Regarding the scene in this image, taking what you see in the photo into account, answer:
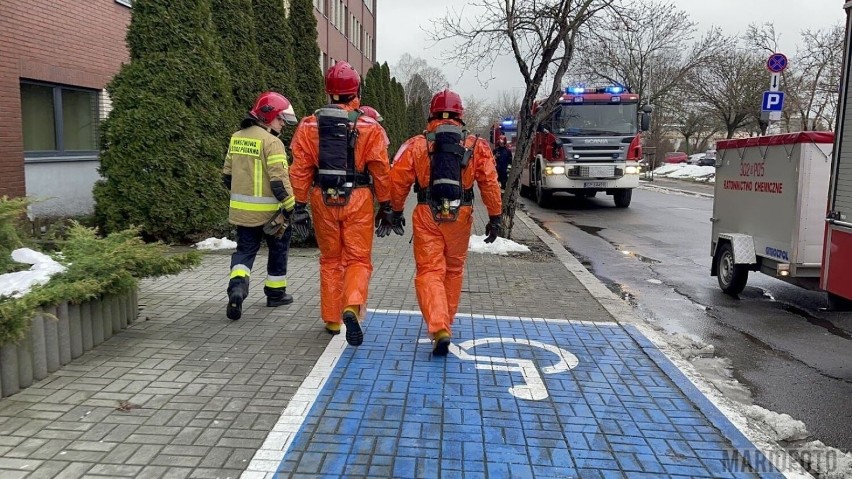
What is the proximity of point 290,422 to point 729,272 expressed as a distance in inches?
254

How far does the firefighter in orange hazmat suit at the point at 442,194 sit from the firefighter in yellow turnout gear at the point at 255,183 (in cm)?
107

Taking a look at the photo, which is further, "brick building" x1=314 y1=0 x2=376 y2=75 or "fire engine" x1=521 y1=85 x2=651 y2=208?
"brick building" x1=314 y1=0 x2=376 y2=75

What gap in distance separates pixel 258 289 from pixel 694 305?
16.4 ft

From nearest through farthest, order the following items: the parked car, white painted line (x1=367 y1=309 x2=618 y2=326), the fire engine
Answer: white painted line (x1=367 y1=309 x2=618 y2=326), the fire engine, the parked car

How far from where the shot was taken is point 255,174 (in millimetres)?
5641

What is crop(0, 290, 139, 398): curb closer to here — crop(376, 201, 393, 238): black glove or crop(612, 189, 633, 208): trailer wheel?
crop(376, 201, 393, 238): black glove

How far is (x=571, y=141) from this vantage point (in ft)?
61.8

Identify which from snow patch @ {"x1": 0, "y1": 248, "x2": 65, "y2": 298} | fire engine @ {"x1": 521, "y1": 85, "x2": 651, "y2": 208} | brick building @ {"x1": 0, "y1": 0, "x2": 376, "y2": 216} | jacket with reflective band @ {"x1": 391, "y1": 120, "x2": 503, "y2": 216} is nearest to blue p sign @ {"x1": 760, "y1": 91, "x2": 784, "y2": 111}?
fire engine @ {"x1": 521, "y1": 85, "x2": 651, "y2": 208}

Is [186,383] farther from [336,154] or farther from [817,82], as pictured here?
[817,82]

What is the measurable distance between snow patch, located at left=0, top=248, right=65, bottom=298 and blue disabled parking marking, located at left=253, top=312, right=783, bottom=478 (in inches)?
73.5

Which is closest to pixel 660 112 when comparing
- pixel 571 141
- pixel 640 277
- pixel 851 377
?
pixel 571 141

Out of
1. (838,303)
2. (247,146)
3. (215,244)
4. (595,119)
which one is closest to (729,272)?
(838,303)

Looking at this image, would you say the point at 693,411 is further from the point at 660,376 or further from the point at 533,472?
the point at 533,472

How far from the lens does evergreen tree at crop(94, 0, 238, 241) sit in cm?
925
